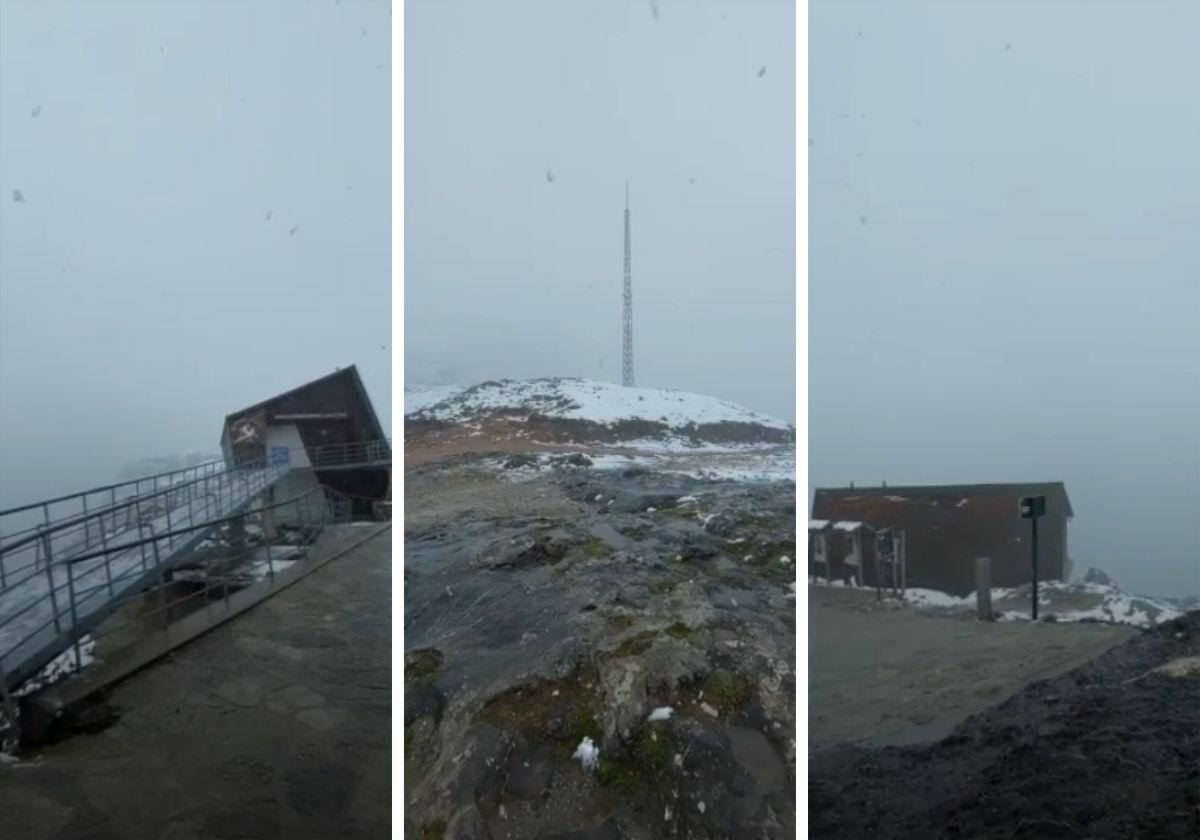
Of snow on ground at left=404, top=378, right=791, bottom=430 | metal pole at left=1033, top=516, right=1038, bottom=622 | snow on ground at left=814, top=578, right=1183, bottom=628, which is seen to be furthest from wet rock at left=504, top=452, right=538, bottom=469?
metal pole at left=1033, top=516, right=1038, bottom=622

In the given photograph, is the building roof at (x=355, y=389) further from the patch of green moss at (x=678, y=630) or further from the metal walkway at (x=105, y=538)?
the patch of green moss at (x=678, y=630)

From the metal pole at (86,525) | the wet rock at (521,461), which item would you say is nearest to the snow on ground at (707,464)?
the wet rock at (521,461)

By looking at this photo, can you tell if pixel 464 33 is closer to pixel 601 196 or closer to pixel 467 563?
pixel 601 196

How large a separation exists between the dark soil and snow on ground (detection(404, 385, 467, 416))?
1.33m

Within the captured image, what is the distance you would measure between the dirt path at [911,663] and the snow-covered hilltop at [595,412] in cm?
47

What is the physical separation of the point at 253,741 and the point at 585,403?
1.21 meters

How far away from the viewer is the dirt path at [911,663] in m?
2.24

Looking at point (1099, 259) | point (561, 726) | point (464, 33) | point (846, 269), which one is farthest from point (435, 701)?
point (1099, 259)

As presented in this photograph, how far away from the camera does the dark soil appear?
2223 millimetres

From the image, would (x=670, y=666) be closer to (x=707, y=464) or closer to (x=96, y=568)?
(x=707, y=464)

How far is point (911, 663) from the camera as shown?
226cm

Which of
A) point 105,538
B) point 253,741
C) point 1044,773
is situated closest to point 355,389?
point 105,538

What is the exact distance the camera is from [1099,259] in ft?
7.57

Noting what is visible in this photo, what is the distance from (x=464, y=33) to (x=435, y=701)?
5.64 feet
